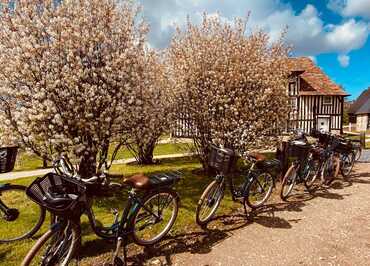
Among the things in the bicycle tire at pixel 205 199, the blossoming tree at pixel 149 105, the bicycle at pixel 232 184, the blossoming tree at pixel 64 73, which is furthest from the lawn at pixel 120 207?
the blossoming tree at pixel 149 105

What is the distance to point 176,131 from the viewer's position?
9.12 metres

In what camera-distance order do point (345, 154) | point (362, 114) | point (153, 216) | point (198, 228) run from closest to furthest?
1. point (153, 216)
2. point (198, 228)
3. point (345, 154)
4. point (362, 114)

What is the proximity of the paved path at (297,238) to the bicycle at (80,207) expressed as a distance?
2.17 feet

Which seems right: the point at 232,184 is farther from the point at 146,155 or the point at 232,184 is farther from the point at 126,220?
the point at 146,155

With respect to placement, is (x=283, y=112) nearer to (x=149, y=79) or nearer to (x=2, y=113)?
(x=149, y=79)

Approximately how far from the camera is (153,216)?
173 inches

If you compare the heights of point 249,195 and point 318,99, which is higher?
point 318,99

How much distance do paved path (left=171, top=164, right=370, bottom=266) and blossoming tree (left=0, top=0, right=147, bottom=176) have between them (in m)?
2.96

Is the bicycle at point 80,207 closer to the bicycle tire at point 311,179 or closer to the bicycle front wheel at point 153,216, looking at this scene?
the bicycle front wheel at point 153,216

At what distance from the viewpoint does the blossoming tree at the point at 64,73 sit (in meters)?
5.28

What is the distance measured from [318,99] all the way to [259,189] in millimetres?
25659

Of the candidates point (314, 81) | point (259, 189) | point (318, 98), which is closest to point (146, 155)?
point (259, 189)

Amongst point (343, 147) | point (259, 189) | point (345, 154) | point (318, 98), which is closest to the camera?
point (259, 189)

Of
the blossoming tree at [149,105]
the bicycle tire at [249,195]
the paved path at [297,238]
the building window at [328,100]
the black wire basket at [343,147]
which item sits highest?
the building window at [328,100]
